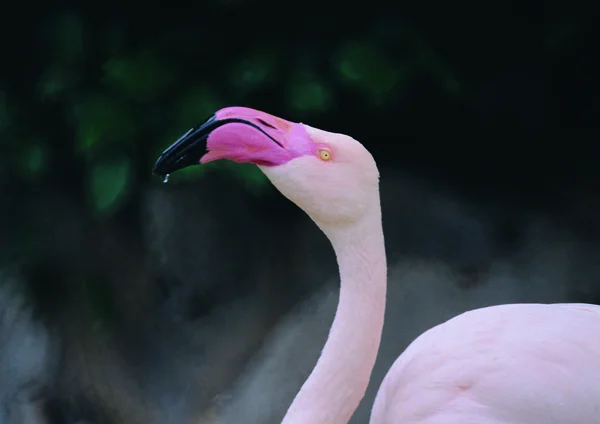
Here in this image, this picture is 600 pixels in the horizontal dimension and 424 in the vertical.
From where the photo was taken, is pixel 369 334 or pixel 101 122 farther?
pixel 101 122

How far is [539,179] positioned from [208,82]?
978mm

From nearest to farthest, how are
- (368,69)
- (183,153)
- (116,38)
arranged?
(183,153) < (368,69) < (116,38)

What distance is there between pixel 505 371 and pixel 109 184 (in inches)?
48.6

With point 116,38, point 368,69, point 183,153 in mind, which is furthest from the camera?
point 116,38

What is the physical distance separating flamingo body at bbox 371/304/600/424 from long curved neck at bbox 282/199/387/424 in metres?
0.12

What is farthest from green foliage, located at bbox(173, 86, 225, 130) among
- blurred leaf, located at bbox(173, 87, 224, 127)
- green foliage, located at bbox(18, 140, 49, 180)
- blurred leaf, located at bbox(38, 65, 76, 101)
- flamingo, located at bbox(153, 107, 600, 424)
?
flamingo, located at bbox(153, 107, 600, 424)

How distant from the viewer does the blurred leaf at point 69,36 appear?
2012 mm

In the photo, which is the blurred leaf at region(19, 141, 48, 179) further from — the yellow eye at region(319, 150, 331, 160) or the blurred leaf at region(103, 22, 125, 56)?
the yellow eye at region(319, 150, 331, 160)

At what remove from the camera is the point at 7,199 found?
2219 mm

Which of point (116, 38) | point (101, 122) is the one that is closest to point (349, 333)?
point (101, 122)

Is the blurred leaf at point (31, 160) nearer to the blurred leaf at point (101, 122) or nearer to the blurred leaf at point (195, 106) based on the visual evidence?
the blurred leaf at point (101, 122)

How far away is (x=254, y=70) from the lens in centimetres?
197

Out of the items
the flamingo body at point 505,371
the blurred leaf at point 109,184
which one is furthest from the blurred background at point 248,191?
the flamingo body at point 505,371

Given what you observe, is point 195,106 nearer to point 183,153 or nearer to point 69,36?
point 69,36
